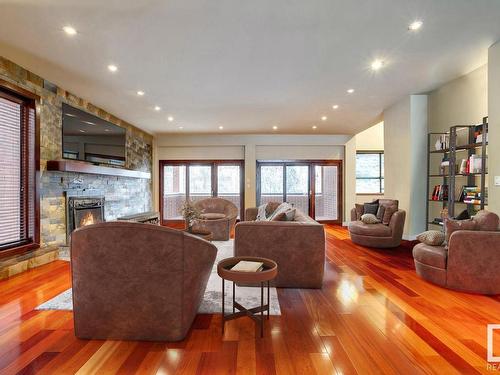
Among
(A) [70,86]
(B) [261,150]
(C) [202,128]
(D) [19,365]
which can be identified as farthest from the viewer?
(B) [261,150]

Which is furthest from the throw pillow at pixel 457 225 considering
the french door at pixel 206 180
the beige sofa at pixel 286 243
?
the french door at pixel 206 180

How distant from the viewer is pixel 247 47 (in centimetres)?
312

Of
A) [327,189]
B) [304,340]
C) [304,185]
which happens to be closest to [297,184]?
[304,185]

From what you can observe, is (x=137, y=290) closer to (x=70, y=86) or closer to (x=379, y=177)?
(x=70, y=86)

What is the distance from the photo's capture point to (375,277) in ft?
10.9

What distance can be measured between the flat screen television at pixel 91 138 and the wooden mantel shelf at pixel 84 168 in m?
0.24

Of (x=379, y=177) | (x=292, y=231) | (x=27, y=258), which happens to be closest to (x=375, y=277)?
(x=292, y=231)

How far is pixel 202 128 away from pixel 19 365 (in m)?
6.37

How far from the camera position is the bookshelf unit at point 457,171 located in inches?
151

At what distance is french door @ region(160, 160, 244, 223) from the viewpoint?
8.25 meters

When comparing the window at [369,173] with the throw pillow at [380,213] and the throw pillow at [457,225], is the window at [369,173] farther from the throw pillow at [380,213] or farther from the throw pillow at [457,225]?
the throw pillow at [457,225]

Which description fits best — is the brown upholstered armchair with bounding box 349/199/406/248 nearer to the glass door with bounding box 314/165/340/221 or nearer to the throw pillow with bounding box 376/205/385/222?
the throw pillow with bounding box 376/205/385/222

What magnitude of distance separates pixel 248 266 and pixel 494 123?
3.60m

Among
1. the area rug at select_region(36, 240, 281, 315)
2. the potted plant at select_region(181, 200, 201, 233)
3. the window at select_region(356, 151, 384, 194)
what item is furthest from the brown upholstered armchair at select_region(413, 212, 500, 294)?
the window at select_region(356, 151, 384, 194)
